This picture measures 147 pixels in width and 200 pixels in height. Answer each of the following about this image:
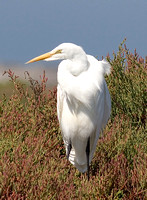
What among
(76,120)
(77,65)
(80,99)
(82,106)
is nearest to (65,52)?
(77,65)

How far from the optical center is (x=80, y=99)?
3.33 meters

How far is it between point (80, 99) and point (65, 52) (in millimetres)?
489

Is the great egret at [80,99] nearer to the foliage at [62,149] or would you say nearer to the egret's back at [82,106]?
the egret's back at [82,106]

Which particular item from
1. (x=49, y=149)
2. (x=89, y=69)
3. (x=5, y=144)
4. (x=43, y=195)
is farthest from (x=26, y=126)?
(x=43, y=195)

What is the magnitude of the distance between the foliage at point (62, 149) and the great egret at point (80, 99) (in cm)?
19

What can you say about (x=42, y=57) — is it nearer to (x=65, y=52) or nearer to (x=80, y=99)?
(x=65, y=52)

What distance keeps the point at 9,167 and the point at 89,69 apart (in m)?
1.15

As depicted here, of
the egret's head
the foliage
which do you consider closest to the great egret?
the egret's head

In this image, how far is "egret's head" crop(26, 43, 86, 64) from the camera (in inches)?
122

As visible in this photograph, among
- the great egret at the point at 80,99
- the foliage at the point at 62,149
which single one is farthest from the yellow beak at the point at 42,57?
the foliage at the point at 62,149

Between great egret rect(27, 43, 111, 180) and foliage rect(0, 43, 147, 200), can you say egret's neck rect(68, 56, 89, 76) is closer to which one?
great egret rect(27, 43, 111, 180)

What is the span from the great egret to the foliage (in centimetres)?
19

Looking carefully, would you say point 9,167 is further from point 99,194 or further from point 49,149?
point 49,149

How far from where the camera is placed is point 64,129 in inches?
149
